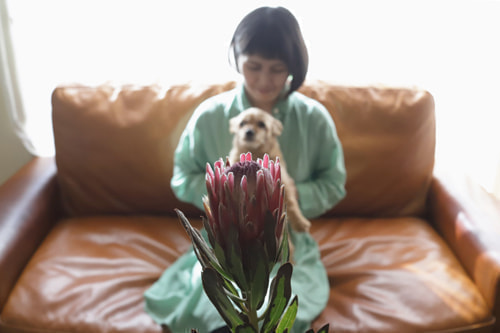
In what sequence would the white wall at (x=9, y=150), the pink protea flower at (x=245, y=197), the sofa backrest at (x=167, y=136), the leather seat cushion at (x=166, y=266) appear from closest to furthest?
the pink protea flower at (x=245, y=197) < the leather seat cushion at (x=166, y=266) < the sofa backrest at (x=167, y=136) < the white wall at (x=9, y=150)

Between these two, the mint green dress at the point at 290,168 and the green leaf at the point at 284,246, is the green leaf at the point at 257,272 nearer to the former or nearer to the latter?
the green leaf at the point at 284,246

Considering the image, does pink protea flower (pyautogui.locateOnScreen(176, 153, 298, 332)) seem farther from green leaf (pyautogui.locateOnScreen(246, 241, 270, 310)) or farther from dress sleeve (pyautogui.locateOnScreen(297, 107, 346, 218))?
dress sleeve (pyautogui.locateOnScreen(297, 107, 346, 218))

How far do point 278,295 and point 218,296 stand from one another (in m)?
0.05

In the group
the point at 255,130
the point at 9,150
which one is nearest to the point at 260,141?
the point at 255,130

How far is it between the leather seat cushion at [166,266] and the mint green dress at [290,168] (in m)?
0.07

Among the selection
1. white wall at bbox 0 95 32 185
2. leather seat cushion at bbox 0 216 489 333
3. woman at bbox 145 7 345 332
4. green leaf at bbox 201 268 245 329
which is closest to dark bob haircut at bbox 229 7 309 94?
woman at bbox 145 7 345 332

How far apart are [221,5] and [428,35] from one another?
714 millimetres

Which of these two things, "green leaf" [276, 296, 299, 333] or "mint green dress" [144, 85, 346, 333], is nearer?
"green leaf" [276, 296, 299, 333]

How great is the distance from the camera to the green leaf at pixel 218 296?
1.18 ft

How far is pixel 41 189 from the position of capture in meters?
1.45

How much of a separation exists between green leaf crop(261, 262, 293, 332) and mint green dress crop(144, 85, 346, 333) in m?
0.74

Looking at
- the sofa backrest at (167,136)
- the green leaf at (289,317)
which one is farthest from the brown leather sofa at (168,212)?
the green leaf at (289,317)

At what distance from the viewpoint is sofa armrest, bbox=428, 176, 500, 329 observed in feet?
3.73

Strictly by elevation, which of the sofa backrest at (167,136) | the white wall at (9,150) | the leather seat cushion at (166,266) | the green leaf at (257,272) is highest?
the green leaf at (257,272)
